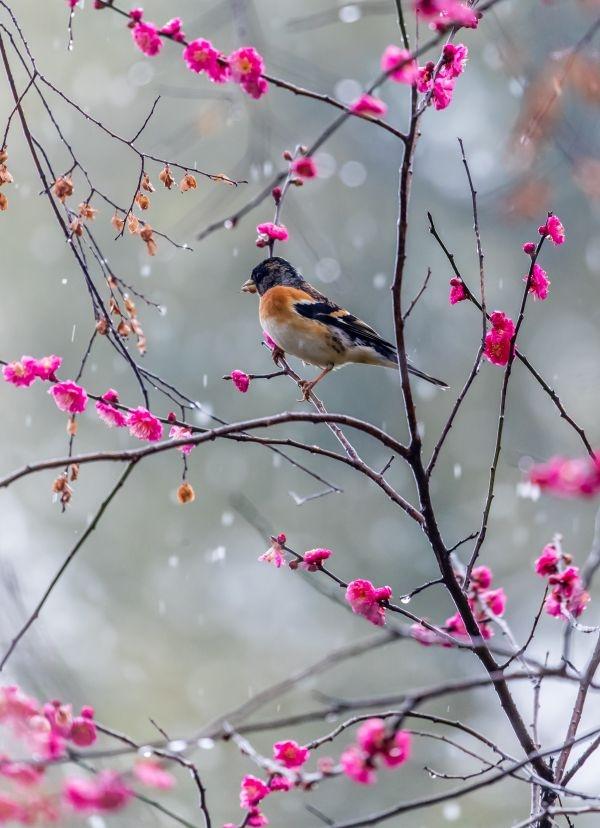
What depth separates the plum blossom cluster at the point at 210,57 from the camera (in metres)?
1.53

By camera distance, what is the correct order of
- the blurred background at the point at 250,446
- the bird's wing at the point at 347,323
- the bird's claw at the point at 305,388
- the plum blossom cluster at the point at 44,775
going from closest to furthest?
the plum blossom cluster at the point at 44,775, the bird's claw at the point at 305,388, the bird's wing at the point at 347,323, the blurred background at the point at 250,446

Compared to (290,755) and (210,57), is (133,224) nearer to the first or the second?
(210,57)

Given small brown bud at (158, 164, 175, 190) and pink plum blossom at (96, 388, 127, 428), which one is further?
small brown bud at (158, 164, 175, 190)

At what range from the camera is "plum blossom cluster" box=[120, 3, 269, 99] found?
1.53 metres

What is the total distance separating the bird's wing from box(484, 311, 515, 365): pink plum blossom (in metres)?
0.95

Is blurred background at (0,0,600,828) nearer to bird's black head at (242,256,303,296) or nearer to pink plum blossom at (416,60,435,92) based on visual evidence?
bird's black head at (242,256,303,296)

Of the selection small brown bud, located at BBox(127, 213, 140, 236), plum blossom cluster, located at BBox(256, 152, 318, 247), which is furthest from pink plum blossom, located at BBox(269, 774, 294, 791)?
small brown bud, located at BBox(127, 213, 140, 236)

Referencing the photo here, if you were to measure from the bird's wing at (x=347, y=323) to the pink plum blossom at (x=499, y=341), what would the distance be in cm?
95

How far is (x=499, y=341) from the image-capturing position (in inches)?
72.5

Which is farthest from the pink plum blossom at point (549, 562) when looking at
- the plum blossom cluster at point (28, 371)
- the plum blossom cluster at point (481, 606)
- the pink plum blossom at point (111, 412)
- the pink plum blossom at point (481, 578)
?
the plum blossom cluster at point (28, 371)

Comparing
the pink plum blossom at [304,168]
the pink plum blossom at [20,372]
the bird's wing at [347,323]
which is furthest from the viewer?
the bird's wing at [347,323]

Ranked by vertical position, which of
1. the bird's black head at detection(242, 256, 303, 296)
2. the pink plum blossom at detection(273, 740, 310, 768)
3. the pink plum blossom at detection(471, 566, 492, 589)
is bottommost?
the pink plum blossom at detection(273, 740, 310, 768)

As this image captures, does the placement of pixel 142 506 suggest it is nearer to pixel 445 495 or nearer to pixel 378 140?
pixel 445 495

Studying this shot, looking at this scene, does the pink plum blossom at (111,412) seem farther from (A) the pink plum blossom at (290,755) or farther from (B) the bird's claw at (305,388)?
(A) the pink plum blossom at (290,755)
